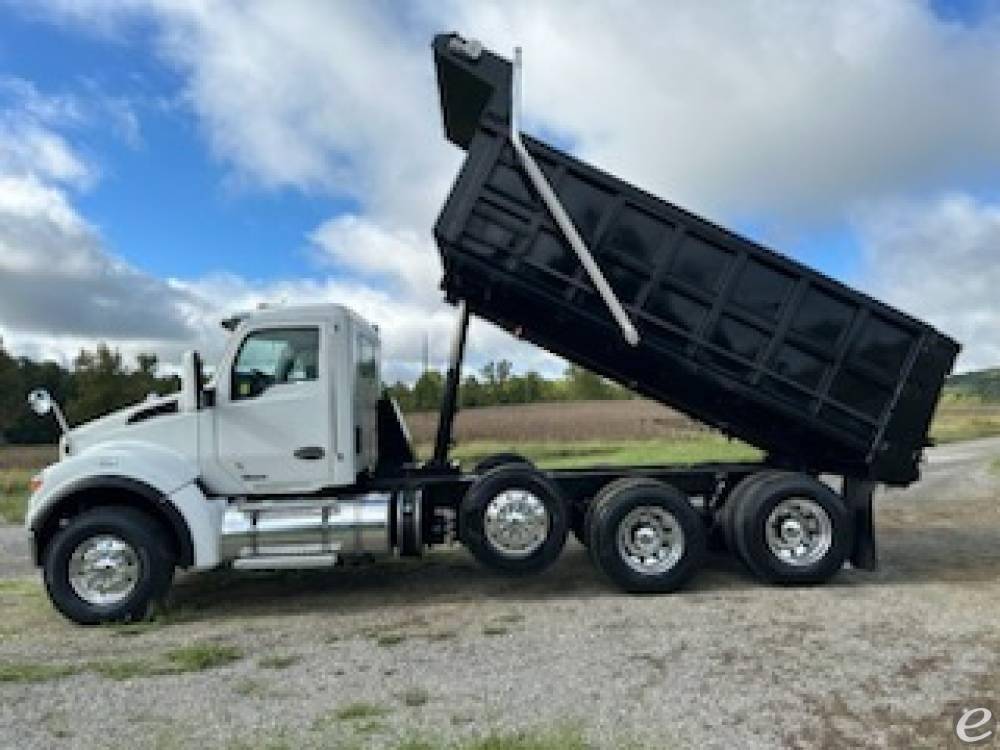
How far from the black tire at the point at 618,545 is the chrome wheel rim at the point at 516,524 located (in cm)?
48

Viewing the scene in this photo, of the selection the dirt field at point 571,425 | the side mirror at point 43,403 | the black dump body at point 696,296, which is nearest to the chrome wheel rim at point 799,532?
the black dump body at point 696,296

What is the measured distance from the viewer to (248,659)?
22.1ft

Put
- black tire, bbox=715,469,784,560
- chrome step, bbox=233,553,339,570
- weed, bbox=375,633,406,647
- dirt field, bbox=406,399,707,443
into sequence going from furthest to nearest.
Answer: dirt field, bbox=406,399,707,443
black tire, bbox=715,469,784,560
chrome step, bbox=233,553,339,570
weed, bbox=375,633,406,647

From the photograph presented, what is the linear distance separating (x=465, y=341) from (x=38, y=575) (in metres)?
5.64

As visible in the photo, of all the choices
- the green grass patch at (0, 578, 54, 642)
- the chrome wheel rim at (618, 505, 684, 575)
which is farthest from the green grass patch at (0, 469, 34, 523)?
the chrome wheel rim at (618, 505, 684, 575)

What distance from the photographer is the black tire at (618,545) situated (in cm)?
834

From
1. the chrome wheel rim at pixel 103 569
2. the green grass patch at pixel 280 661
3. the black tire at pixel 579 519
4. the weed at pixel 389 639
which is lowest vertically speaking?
the green grass patch at pixel 280 661

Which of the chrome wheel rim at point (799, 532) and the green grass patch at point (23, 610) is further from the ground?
the chrome wheel rim at point (799, 532)

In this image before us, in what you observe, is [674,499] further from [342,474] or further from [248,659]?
[248,659]

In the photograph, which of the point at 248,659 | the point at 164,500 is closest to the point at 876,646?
the point at 248,659

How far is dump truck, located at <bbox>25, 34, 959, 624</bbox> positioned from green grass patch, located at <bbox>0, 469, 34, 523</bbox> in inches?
366

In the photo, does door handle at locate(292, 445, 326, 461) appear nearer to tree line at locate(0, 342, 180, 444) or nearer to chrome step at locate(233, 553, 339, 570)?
chrome step at locate(233, 553, 339, 570)

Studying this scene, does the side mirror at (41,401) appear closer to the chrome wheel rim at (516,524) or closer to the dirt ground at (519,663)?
the dirt ground at (519,663)

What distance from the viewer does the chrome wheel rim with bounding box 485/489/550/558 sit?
8375mm
